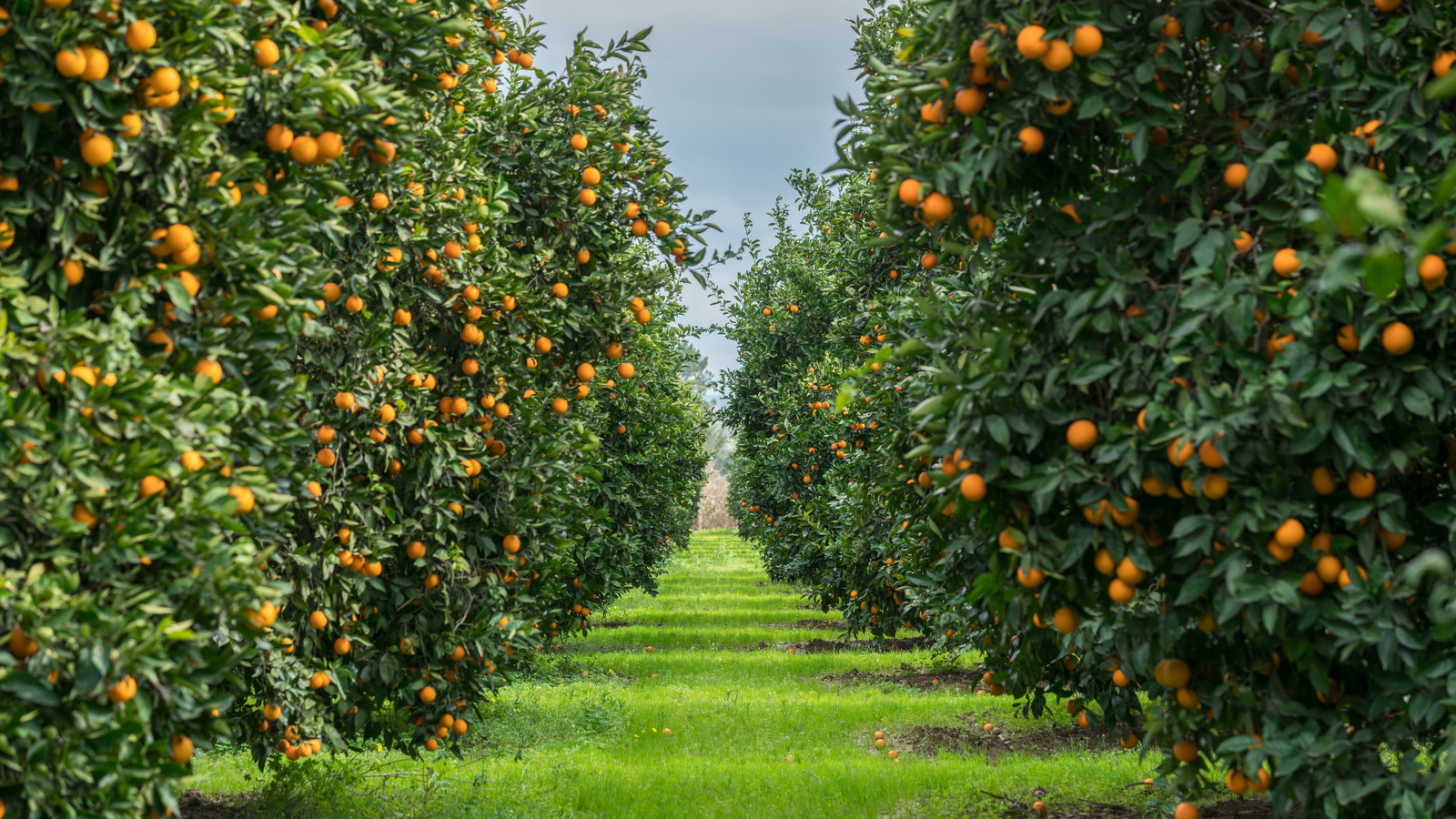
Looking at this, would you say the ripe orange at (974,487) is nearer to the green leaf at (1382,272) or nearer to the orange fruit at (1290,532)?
the orange fruit at (1290,532)

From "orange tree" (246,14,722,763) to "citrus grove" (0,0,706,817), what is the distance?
0.07ft

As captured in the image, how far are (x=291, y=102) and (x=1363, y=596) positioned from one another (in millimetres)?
3683

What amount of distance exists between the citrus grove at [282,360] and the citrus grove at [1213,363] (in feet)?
6.31

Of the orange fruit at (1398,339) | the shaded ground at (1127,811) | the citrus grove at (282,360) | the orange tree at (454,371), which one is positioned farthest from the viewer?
the shaded ground at (1127,811)

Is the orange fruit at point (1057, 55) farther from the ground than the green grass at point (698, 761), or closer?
farther from the ground

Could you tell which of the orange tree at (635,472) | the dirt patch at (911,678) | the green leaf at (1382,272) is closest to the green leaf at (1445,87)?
the green leaf at (1382,272)

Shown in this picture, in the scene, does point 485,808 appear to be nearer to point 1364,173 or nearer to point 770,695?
point 770,695

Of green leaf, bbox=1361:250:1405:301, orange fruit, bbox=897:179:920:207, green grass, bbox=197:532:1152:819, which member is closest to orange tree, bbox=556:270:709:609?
green grass, bbox=197:532:1152:819

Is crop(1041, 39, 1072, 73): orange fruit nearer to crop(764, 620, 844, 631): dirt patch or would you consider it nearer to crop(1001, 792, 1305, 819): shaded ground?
crop(1001, 792, 1305, 819): shaded ground

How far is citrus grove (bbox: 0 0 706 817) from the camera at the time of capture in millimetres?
2617

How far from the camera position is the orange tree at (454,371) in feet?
15.2

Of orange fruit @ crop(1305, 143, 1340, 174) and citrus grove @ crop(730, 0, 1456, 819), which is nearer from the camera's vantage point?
citrus grove @ crop(730, 0, 1456, 819)

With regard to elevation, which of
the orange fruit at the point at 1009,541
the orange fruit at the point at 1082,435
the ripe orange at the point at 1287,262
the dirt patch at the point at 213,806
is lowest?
the dirt patch at the point at 213,806

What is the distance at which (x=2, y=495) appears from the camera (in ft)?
8.21
